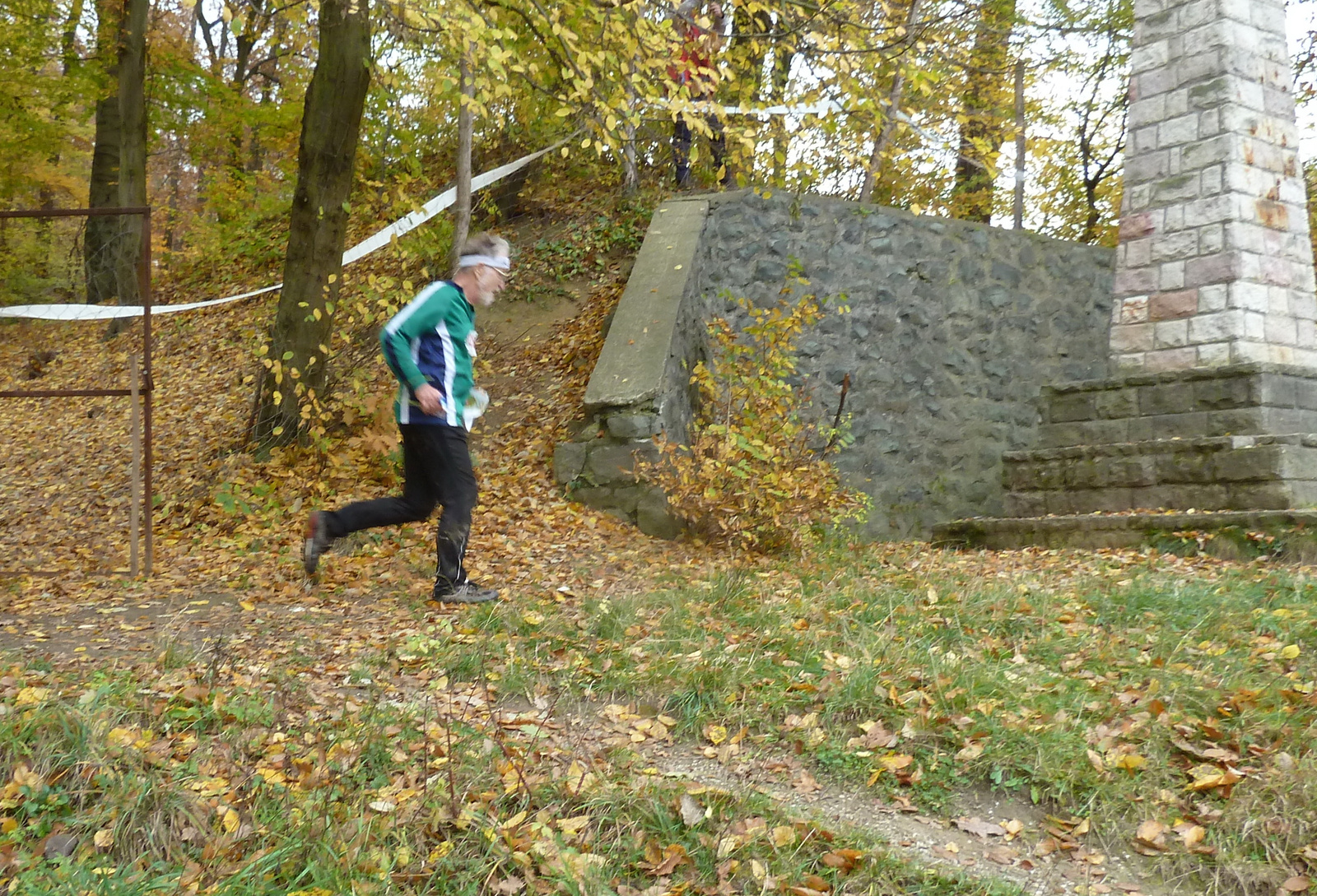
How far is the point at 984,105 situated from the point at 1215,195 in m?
8.63

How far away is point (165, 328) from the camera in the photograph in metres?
13.7

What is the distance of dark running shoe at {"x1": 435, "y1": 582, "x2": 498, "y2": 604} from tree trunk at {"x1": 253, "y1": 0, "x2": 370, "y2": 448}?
285 centimetres

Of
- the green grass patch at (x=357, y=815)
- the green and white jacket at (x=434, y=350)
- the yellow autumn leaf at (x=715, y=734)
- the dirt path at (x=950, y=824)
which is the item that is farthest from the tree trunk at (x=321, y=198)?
the dirt path at (x=950, y=824)

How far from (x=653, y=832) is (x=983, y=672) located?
1.60 metres

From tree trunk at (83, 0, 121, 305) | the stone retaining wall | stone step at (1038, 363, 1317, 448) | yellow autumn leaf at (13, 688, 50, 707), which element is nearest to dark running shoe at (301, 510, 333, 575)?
yellow autumn leaf at (13, 688, 50, 707)

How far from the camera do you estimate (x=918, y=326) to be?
9500mm

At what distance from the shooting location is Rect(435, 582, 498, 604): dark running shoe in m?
5.29

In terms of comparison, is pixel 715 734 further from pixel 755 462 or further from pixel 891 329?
pixel 891 329

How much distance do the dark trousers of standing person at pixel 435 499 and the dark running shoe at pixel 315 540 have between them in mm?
34

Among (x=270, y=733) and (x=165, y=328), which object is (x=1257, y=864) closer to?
(x=270, y=733)

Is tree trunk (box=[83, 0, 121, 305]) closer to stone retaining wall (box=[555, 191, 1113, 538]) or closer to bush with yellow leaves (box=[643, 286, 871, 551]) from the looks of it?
stone retaining wall (box=[555, 191, 1113, 538])

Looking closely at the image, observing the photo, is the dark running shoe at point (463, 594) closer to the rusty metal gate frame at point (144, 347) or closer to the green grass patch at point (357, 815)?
the green grass patch at point (357, 815)

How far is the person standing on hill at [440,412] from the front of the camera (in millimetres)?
4961

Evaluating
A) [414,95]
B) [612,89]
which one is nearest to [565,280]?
[414,95]
